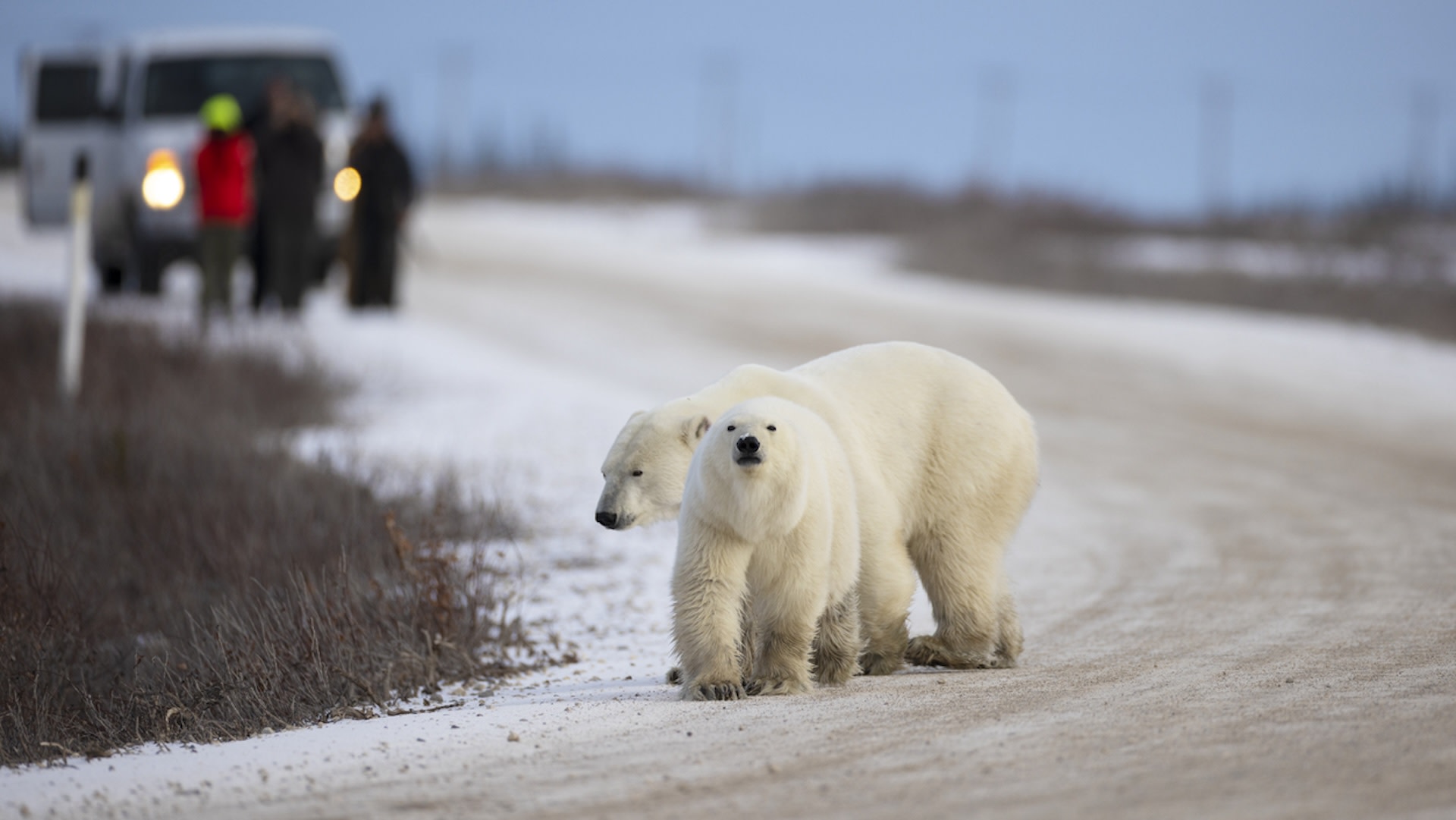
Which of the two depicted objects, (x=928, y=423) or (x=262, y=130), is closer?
(x=928, y=423)

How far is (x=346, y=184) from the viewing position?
16.6 meters

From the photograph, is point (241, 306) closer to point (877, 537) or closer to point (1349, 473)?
point (1349, 473)

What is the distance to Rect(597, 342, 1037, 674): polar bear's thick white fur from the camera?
5.55 meters

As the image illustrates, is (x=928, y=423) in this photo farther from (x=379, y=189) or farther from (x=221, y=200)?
(x=221, y=200)

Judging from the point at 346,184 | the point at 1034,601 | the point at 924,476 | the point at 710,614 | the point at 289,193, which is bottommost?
the point at 1034,601

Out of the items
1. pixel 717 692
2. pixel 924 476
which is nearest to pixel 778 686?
pixel 717 692

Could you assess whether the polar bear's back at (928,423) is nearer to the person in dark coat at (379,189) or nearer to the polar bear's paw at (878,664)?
the polar bear's paw at (878,664)

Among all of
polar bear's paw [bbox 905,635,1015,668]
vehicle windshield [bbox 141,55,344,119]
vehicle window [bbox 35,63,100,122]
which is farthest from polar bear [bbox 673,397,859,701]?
vehicle window [bbox 35,63,100,122]

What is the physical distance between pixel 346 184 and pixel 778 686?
12.6 metres

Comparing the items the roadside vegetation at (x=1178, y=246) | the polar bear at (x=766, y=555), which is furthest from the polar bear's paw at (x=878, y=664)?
the roadside vegetation at (x=1178, y=246)

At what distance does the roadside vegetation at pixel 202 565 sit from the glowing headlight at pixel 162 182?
2.40m

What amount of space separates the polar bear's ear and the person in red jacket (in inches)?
419

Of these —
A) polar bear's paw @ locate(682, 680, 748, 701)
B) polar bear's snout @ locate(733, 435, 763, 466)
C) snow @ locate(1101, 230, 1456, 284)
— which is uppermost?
snow @ locate(1101, 230, 1456, 284)

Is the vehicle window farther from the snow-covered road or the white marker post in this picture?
the white marker post
